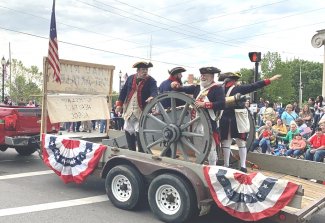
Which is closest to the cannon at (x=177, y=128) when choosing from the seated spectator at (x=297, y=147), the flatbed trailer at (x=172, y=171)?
the flatbed trailer at (x=172, y=171)

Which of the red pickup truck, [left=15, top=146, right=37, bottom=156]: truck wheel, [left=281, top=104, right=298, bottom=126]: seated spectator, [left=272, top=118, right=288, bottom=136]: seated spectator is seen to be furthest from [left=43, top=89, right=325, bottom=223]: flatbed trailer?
[left=281, top=104, right=298, bottom=126]: seated spectator

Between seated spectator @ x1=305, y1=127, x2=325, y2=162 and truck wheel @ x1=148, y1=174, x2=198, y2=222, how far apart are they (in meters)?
4.12

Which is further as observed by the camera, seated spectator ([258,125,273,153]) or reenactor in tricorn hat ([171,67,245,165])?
seated spectator ([258,125,273,153])

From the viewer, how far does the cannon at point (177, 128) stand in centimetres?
532

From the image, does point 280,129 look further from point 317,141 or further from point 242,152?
point 242,152

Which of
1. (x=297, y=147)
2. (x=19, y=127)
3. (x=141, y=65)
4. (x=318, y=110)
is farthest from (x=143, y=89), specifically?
(x=318, y=110)

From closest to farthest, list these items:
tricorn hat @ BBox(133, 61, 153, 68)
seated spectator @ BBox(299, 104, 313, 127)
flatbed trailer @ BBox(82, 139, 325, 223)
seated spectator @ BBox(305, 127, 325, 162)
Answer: flatbed trailer @ BBox(82, 139, 325, 223) < tricorn hat @ BBox(133, 61, 153, 68) < seated spectator @ BBox(305, 127, 325, 162) < seated spectator @ BBox(299, 104, 313, 127)

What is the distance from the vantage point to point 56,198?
6.18 m

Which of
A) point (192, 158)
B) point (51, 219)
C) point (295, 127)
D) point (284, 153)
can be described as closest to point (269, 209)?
point (192, 158)

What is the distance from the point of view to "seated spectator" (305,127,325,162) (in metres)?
8.02

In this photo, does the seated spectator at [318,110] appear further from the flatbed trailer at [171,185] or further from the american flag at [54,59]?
the american flag at [54,59]

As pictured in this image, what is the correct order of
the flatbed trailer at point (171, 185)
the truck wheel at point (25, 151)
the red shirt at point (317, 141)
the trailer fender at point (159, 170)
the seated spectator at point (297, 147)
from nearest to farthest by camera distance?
the flatbed trailer at point (171, 185)
the trailer fender at point (159, 170)
the red shirt at point (317, 141)
the seated spectator at point (297, 147)
the truck wheel at point (25, 151)

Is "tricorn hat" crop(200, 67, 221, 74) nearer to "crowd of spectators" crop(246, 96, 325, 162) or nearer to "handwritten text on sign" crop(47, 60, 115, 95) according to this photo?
"crowd of spectators" crop(246, 96, 325, 162)

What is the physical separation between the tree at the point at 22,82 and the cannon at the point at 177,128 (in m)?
43.7
